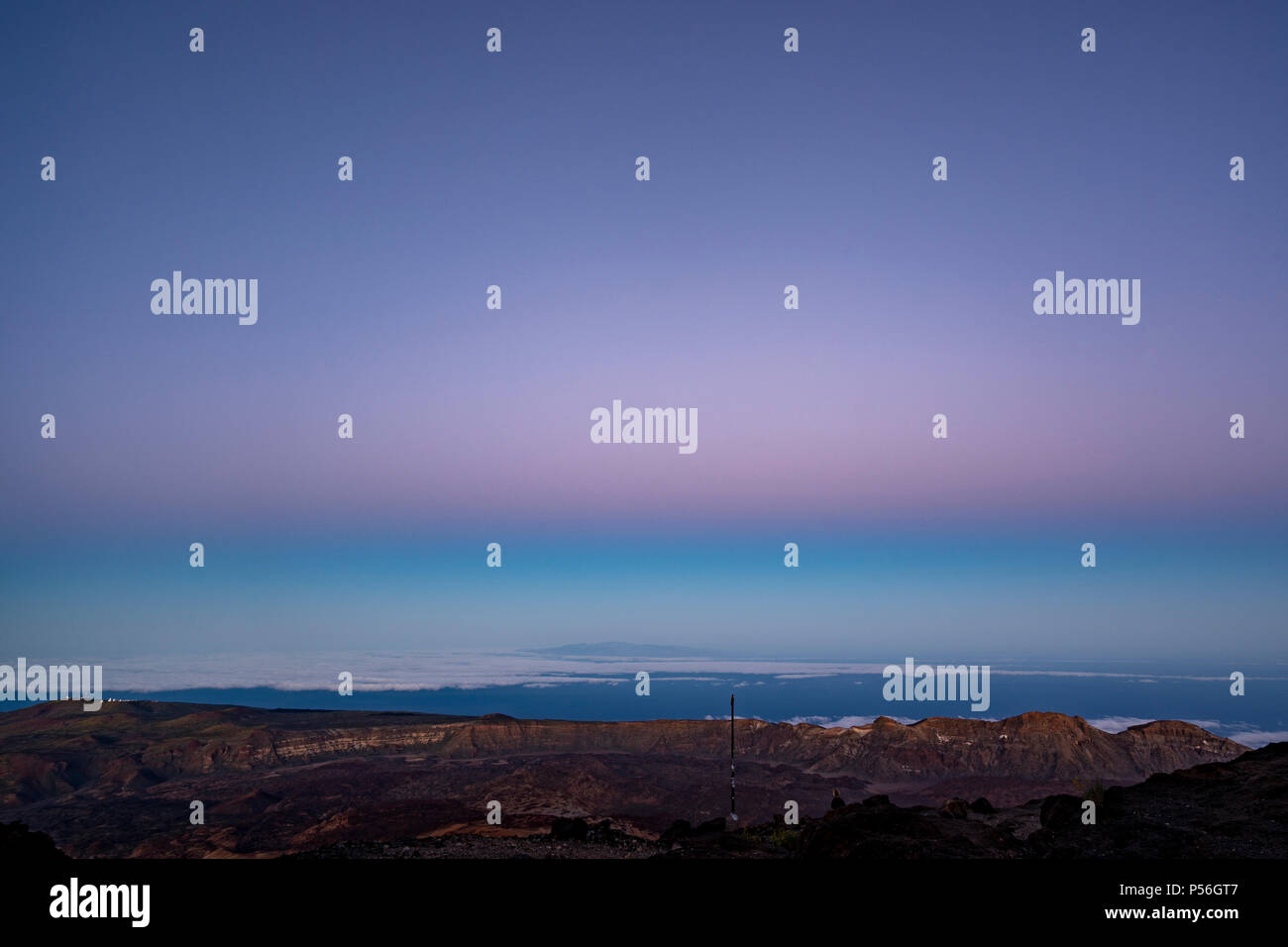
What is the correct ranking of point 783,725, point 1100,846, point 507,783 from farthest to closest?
point 783,725, point 507,783, point 1100,846

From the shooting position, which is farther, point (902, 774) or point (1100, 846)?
point (902, 774)

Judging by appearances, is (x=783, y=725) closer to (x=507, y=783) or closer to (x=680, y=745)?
(x=680, y=745)
